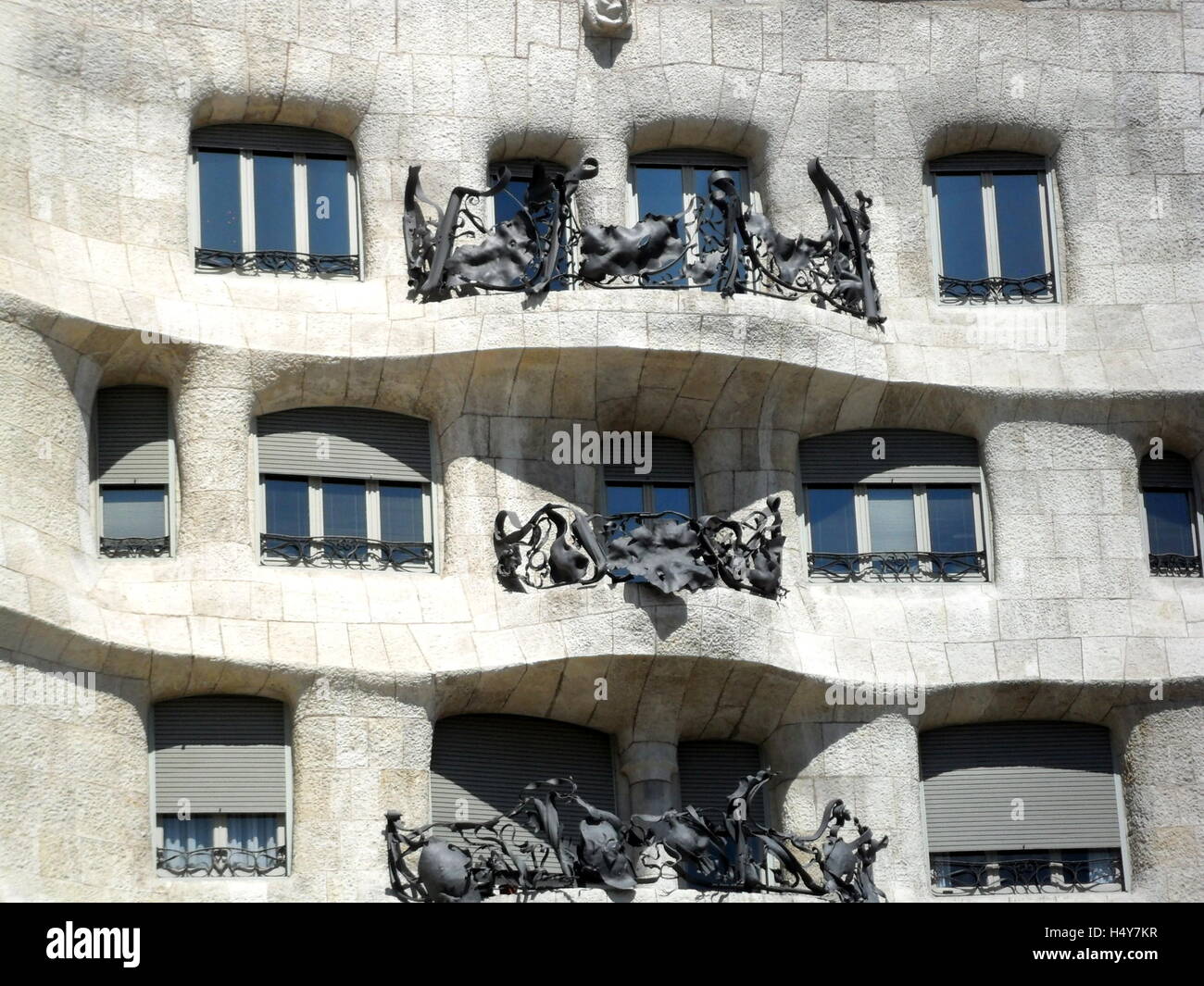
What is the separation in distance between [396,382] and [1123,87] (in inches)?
338

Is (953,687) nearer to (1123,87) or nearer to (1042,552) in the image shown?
(1042,552)

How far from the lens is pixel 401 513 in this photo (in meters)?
30.3

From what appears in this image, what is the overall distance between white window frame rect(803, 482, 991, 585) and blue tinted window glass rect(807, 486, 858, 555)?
0.10 ft

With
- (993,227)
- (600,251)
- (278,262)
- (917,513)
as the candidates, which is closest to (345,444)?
(278,262)

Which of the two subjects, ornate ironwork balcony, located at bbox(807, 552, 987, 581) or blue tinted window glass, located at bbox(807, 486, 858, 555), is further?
blue tinted window glass, located at bbox(807, 486, 858, 555)

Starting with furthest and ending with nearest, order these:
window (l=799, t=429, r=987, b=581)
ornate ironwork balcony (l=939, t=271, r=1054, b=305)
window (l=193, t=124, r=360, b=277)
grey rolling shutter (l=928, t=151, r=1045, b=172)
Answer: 1. grey rolling shutter (l=928, t=151, r=1045, b=172)
2. ornate ironwork balcony (l=939, t=271, r=1054, b=305)
3. window (l=799, t=429, r=987, b=581)
4. window (l=193, t=124, r=360, b=277)

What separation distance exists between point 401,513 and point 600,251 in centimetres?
327

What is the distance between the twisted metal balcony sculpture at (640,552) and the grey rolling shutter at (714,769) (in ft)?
5.75

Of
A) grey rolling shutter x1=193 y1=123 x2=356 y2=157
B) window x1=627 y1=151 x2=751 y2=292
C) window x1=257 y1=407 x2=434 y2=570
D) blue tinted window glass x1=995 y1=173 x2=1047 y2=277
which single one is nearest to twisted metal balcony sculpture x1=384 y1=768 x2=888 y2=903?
window x1=257 y1=407 x2=434 y2=570

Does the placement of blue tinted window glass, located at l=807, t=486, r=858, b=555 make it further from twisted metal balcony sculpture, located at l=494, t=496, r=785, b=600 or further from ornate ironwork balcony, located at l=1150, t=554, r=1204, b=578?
ornate ironwork balcony, located at l=1150, t=554, r=1204, b=578

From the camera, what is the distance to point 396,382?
98.9 feet

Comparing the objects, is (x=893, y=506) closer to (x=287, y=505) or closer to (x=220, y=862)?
(x=287, y=505)

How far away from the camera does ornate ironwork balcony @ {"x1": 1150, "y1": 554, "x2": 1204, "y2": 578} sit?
103ft

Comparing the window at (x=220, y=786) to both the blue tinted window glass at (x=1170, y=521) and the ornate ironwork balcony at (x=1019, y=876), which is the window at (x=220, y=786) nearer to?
the ornate ironwork balcony at (x=1019, y=876)
